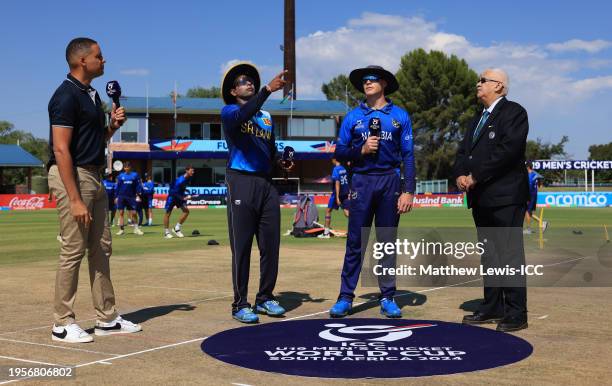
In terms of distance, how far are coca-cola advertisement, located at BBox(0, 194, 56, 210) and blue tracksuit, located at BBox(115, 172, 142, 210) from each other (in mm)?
22850

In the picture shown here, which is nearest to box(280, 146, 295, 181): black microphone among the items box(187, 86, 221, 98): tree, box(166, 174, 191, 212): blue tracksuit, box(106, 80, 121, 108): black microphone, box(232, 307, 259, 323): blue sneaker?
box(232, 307, 259, 323): blue sneaker

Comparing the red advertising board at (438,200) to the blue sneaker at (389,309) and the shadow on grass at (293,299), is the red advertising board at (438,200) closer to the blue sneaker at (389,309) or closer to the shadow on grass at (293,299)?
the shadow on grass at (293,299)

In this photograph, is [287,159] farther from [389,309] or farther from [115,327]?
[115,327]

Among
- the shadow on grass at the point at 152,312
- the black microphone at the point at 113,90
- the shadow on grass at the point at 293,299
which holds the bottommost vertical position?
the shadow on grass at the point at 293,299

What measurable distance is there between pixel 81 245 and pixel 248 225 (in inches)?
64.5


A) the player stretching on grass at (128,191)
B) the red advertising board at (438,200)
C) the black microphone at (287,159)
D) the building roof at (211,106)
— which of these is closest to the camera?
the black microphone at (287,159)

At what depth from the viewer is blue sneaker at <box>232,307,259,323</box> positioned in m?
6.21

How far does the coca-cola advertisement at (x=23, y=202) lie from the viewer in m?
43.1

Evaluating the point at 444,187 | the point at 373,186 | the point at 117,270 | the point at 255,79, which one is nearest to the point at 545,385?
the point at 373,186

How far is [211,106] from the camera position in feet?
215

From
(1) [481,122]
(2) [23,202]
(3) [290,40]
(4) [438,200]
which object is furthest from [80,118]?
(3) [290,40]

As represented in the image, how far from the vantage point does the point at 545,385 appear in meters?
4.12

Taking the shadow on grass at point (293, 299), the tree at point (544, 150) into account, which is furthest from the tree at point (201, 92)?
the shadow on grass at point (293, 299)

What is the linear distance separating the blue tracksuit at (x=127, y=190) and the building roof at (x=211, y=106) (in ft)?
138
